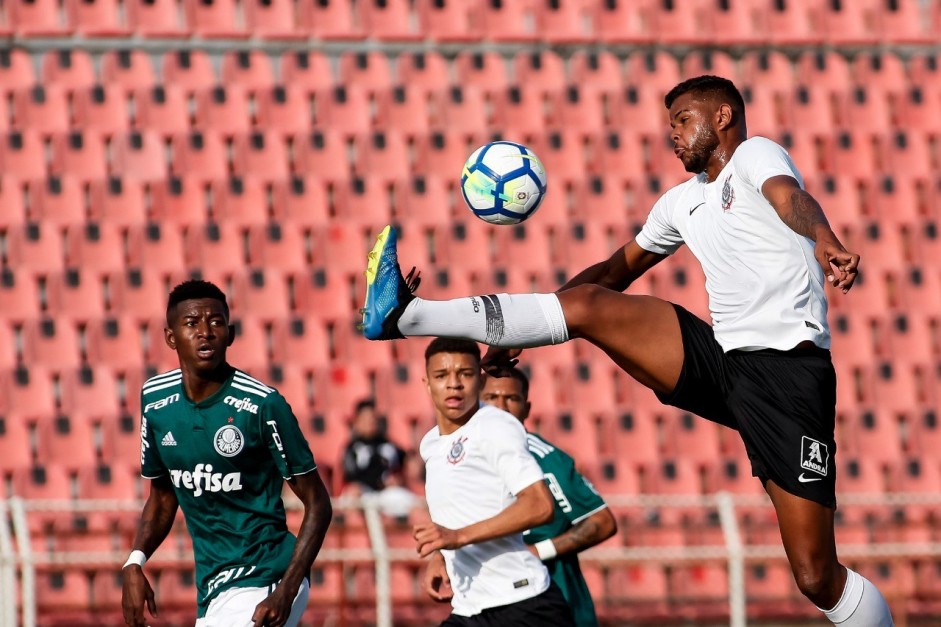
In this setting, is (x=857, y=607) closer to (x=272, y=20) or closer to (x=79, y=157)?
(x=79, y=157)

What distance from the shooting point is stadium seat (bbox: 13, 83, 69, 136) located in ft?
42.9

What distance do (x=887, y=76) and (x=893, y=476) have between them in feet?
14.3

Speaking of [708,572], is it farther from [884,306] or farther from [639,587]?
[884,306]

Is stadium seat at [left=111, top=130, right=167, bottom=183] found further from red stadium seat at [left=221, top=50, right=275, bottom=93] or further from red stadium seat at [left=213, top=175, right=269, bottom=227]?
red stadium seat at [left=221, top=50, right=275, bottom=93]

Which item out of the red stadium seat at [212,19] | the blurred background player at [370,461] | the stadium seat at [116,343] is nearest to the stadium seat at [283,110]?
the red stadium seat at [212,19]

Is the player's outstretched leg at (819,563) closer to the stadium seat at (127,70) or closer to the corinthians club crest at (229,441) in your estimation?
the corinthians club crest at (229,441)

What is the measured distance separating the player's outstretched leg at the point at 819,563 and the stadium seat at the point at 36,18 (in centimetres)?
1002

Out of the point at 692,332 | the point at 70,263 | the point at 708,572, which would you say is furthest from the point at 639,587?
the point at 692,332

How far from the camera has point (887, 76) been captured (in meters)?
14.9

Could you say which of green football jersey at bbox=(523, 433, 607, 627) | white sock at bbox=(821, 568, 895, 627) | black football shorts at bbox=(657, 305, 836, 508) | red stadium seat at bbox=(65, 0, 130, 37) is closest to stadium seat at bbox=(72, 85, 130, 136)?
red stadium seat at bbox=(65, 0, 130, 37)

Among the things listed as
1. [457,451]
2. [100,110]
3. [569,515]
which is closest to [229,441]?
[457,451]

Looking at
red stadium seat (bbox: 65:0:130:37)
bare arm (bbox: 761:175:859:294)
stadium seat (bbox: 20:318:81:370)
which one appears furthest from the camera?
red stadium seat (bbox: 65:0:130:37)

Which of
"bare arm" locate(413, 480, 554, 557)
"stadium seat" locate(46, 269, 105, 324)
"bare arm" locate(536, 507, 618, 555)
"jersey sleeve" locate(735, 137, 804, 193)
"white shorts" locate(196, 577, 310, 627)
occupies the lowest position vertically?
"white shorts" locate(196, 577, 310, 627)

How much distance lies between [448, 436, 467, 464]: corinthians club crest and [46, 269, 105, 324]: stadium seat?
7.30 meters
